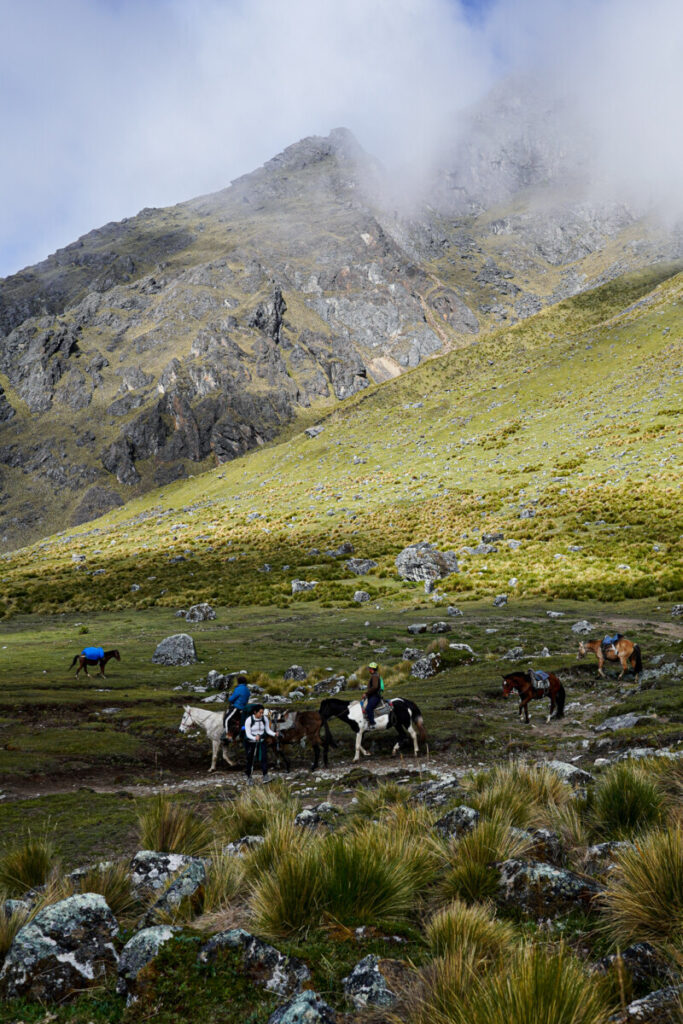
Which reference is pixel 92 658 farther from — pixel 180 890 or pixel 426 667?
pixel 180 890

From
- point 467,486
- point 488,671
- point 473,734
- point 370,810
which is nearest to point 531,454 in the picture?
point 467,486

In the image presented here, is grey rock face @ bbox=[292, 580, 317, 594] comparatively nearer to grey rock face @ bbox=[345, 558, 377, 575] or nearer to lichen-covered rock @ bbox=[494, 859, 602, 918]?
grey rock face @ bbox=[345, 558, 377, 575]

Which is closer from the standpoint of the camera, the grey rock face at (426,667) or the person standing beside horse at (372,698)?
the person standing beside horse at (372,698)

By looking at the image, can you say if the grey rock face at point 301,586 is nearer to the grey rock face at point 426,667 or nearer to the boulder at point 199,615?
the boulder at point 199,615

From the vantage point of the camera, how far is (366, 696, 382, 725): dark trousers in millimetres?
14484

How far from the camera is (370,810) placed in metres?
9.40

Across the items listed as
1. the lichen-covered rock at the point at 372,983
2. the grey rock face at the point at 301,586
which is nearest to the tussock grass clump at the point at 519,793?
the lichen-covered rock at the point at 372,983

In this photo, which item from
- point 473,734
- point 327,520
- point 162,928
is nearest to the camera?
point 162,928

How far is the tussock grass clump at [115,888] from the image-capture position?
5828 mm

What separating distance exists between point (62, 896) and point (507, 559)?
142 feet

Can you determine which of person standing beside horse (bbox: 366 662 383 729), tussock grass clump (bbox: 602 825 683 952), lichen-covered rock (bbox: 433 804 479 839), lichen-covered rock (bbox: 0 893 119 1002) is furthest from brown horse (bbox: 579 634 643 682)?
lichen-covered rock (bbox: 0 893 119 1002)

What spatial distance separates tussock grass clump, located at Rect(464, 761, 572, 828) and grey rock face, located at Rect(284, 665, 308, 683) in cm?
1455

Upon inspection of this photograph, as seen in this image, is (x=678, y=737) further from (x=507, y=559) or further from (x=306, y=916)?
(x=507, y=559)

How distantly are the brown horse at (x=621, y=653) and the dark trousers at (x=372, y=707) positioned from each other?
9.82 meters
